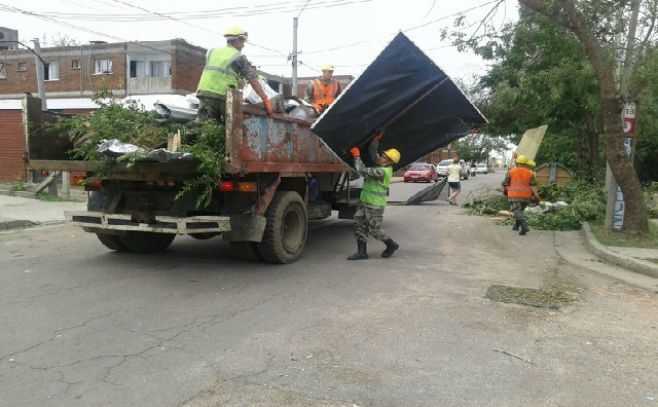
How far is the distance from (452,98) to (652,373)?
5.21m

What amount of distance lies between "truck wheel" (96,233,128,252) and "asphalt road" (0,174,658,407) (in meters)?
0.13

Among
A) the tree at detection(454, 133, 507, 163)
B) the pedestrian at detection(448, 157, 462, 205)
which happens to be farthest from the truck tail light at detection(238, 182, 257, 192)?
the tree at detection(454, 133, 507, 163)

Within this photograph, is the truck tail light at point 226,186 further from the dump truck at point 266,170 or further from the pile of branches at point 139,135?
the pile of branches at point 139,135

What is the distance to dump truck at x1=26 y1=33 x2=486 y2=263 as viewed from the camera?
5.92 meters

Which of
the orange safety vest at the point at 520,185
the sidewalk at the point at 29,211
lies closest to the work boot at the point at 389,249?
the orange safety vest at the point at 520,185

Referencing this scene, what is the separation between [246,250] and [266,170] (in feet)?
3.74

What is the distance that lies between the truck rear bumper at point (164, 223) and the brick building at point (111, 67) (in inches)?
1141

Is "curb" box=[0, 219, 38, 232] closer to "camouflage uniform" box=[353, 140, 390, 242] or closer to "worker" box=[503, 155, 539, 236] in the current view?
"camouflage uniform" box=[353, 140, 390, 242]

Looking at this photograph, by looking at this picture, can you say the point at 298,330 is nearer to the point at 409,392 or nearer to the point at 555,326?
the point at 409,392

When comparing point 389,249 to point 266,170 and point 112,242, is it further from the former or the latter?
point 112,242

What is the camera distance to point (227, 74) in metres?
6.21

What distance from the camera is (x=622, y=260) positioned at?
7.59 metres

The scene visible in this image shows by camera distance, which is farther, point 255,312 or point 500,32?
point 500,32

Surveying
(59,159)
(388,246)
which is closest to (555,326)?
(388,246)
